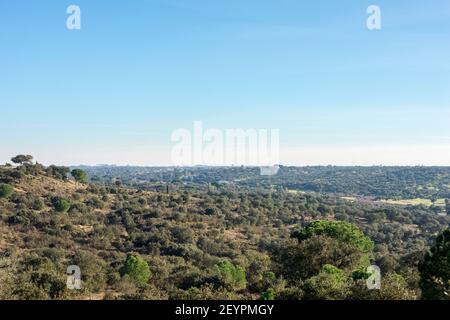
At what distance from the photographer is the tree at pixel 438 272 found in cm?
2077

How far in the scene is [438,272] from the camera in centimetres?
2109

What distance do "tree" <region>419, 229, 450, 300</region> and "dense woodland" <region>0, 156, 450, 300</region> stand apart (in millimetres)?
54

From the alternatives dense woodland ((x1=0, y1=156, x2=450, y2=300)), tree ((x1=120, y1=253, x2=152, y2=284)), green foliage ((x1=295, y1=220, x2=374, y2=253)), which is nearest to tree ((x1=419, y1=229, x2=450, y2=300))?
dense woodland ((x1=0, y1=156, x2=450, y2=300))

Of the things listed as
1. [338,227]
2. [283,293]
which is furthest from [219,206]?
[283,293]

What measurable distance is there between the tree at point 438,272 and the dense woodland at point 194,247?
2.1 inches

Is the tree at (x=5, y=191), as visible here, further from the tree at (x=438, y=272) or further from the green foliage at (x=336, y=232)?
the tree at (x=438, y=272)

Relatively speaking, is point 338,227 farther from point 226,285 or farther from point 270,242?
point 270,242

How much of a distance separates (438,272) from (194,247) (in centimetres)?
3664

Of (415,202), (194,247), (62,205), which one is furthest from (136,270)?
(415,202)

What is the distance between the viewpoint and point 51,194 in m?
71.6

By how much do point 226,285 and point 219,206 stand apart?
58357mm

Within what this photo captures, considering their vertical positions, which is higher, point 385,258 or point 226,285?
point 226,285
